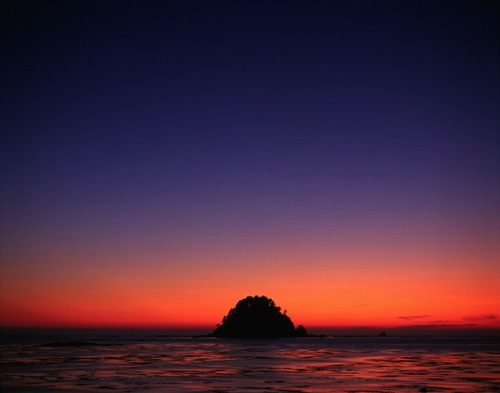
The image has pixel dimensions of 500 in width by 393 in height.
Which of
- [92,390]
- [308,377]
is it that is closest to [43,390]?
[92,390]

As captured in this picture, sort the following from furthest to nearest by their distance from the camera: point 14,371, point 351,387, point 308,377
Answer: point 14,371 → point 308,377 → point 351,387

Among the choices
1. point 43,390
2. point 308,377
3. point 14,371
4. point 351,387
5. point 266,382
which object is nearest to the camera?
point 43,390

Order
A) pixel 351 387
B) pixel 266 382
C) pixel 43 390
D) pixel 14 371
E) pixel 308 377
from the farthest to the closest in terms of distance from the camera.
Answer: pixel 14 371, pixel 308 377, pixel 266 382, pixel 351 387, pixel 43 390

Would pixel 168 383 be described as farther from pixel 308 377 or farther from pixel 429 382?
pixel 429 382

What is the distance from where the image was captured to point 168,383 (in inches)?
1241

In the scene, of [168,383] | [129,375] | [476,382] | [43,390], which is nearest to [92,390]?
[43,390]

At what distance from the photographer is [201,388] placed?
28906 millimetres

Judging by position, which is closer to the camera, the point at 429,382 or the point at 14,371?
the point at 429,382

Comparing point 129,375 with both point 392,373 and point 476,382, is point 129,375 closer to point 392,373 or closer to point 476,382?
point 392,373

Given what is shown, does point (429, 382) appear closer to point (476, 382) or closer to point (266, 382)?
point (476, 382)

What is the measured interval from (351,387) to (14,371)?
87.7 feet

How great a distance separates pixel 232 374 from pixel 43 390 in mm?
14891

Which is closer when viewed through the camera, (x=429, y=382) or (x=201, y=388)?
(x=201, y=388)

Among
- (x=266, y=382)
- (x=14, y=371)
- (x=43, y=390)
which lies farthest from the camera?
(x=14, y=371)
